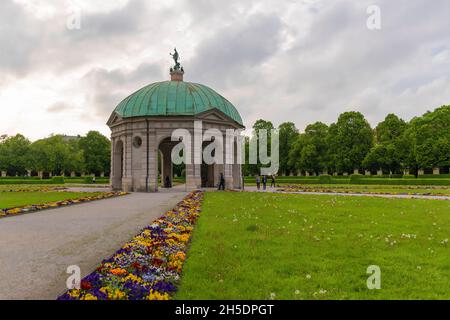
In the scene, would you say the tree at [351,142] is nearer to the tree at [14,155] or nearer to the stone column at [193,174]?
the stone column at [193,174]

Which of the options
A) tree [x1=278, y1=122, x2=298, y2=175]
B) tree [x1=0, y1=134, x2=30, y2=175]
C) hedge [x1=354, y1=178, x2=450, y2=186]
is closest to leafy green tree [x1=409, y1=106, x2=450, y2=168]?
hedge [x1=354, y1=178, x2=450, y2=186]

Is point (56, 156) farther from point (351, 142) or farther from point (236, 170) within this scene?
point (351, 142)

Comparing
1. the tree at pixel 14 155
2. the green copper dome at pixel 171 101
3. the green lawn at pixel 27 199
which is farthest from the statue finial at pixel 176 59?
the tree at pixel 14 155

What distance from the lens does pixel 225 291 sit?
664cm

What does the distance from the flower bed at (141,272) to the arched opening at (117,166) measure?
3544 cm

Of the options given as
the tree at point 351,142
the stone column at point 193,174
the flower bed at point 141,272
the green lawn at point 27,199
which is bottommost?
the flower bed at point 141,272

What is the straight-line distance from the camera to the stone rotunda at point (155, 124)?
41.0 metres

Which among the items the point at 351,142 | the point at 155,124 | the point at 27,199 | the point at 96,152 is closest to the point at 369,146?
the point at 351,142

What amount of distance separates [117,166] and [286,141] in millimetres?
52793

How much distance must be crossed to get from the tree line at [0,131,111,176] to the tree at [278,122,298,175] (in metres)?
45.0

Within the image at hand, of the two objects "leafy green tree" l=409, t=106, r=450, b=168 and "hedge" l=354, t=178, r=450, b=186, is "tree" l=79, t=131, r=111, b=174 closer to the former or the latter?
"hedge" l=354, t=178, r=450, b=186

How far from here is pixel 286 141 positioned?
90.8m
